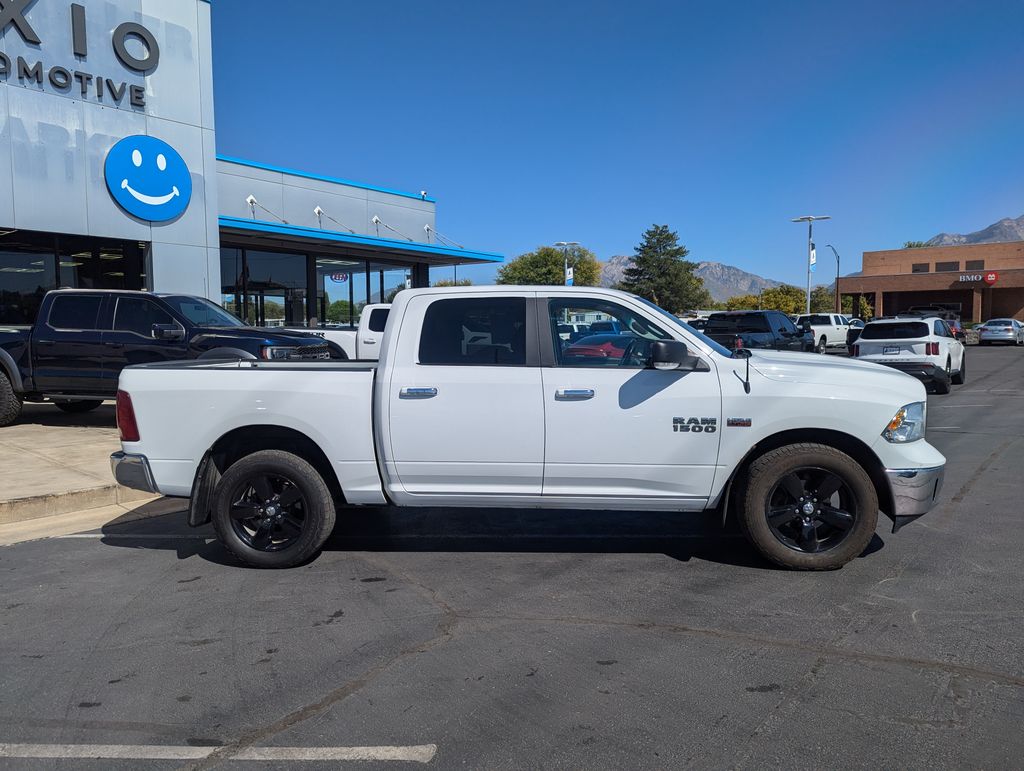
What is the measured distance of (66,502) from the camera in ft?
23.6

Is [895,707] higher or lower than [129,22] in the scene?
lower

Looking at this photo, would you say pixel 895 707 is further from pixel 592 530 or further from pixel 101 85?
pixel 101 85

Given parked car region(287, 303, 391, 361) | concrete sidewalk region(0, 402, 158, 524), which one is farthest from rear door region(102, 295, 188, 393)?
parked car region(287, 303, 391, 361)

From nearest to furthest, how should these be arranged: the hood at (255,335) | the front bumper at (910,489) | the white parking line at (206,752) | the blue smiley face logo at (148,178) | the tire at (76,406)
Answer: the white parking line at (206,752), the front bumper at (910,489), the hood at (255,335), the tire at (76,406), the blue smiley face logo at (148,178)

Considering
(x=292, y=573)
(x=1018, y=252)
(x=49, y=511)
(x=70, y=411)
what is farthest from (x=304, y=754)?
(x=1018, y=252)

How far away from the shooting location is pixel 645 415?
17.0ft

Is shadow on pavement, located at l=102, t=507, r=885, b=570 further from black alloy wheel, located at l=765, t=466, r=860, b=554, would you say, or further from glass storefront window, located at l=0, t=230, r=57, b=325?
glass storefront window, located at l=0, t=230, r=57, b=325

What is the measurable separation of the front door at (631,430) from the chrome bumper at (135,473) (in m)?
2.78

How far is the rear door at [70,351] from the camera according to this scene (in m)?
10.8

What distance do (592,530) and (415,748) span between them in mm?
3427

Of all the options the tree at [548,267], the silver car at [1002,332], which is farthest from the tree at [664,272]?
the silver car at [1002,332]

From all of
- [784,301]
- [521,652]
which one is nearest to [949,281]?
[784,301]

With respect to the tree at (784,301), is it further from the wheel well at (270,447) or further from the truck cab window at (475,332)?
the wheel well at (270,447)

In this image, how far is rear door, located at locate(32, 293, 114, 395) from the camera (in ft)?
35.5
